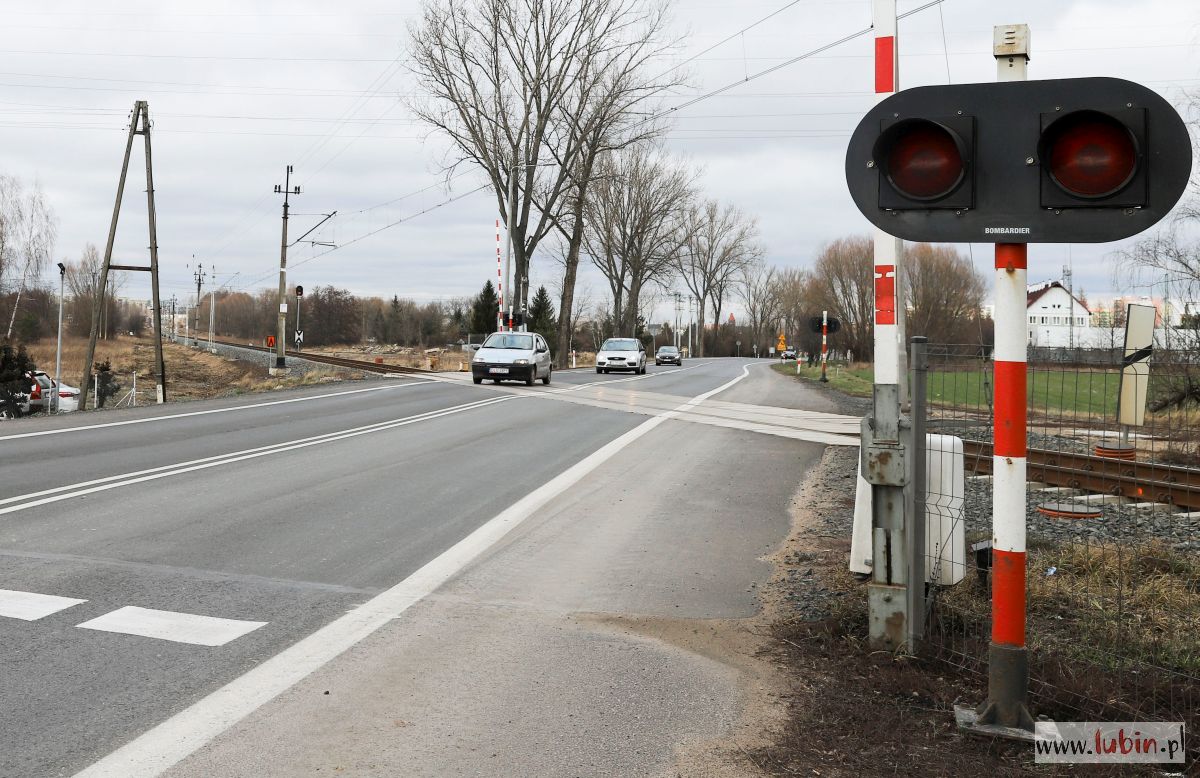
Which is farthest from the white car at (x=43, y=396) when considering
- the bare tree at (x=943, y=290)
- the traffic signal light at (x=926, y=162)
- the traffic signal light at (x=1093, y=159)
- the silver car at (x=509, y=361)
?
the bare tree at (x=943, y=290)

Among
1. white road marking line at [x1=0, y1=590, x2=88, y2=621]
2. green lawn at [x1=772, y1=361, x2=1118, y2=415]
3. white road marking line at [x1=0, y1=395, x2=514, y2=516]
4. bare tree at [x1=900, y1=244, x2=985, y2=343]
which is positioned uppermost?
bare tree at [x1=900, y1=244, x2=985, y2=343]

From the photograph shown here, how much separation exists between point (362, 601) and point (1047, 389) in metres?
3.89

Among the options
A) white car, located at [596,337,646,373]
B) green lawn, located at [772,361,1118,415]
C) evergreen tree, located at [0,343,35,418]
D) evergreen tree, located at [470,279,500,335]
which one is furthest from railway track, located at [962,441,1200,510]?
evergreen tree, located at [470,279,500,335]

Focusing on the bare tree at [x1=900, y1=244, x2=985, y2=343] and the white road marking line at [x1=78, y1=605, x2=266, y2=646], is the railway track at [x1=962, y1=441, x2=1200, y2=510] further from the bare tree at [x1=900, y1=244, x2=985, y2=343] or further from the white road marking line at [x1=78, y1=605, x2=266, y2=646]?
the bare tree at [x1=900, y1=244, x2=985, y2=343]

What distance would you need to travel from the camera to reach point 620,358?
4284 centimetres

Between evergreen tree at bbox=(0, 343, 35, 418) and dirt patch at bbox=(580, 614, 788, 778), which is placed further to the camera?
evergreen tree at bbox=(0, 343, 35, 418)

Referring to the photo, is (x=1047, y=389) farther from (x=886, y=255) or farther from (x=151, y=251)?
(x=151, y=251)

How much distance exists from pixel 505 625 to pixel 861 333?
65900mm

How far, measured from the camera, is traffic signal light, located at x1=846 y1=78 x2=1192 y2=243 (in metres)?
3.48

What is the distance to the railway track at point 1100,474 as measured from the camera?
19.3 feet

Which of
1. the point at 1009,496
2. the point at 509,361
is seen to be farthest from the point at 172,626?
the point at 509,361

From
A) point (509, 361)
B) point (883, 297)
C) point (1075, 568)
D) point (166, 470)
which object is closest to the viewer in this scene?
point (1075, 568)

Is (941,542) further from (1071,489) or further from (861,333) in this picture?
(861,333)

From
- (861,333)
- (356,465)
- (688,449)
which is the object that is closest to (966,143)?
(356,465)
